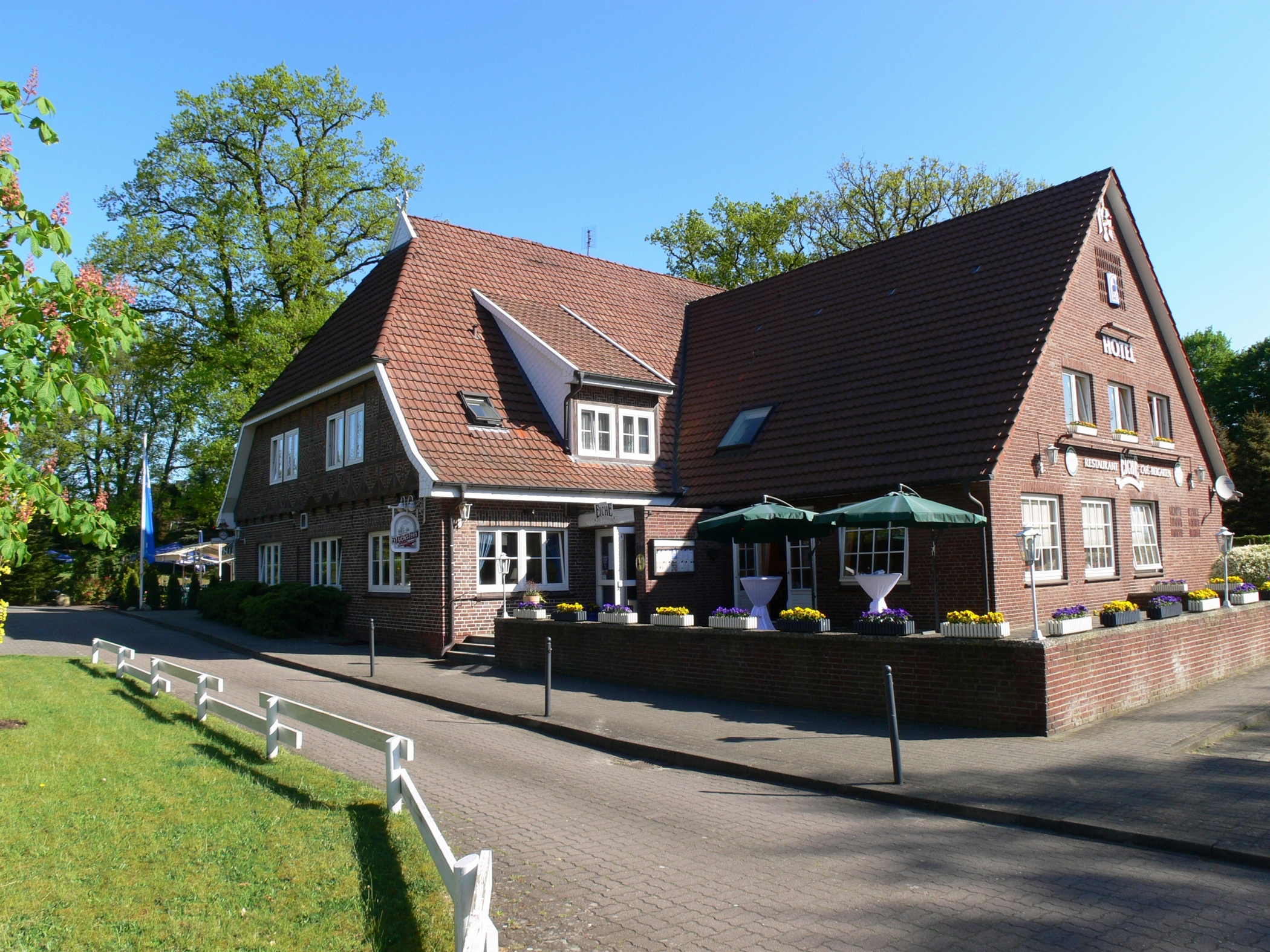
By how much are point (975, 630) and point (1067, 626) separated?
1.22 meters

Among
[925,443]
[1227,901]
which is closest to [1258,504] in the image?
[925,443]

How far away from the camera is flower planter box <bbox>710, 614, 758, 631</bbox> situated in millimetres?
13211

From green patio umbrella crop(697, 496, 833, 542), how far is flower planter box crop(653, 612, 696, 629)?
181 centimetres

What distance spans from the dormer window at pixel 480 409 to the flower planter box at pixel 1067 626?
1194 cm

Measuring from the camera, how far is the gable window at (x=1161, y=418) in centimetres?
2103

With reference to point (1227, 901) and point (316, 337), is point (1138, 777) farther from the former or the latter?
point (316, 337)

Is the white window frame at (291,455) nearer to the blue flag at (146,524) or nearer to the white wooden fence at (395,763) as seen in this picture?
the white wooden fence at (395,763)

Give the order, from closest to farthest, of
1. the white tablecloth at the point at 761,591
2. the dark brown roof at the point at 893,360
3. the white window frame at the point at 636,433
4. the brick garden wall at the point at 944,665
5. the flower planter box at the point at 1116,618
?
the brick garden wall at the point at 944,665
the flower planter box at the point at 1116,618
the white tablecloth at the point at 761,591
the dark brown roof at the point at 893,360
the white window frame at the point at 636,433

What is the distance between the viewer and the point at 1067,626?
1095 cm

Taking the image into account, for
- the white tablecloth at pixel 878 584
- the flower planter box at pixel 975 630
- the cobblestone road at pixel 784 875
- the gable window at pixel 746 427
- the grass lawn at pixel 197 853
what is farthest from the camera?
the gable window at pixel 746 427

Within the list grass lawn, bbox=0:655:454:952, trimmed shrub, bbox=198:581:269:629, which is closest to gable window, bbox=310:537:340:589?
trimmed shrub, bbox=198:581:269:629

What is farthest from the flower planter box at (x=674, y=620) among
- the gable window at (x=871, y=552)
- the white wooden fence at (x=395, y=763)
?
the white wooden fence at (x=395, y=763)

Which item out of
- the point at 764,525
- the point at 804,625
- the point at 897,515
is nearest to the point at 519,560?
the point at 764,525

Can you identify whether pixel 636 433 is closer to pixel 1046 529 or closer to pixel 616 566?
pixel 616 566
